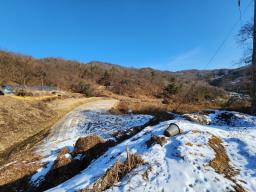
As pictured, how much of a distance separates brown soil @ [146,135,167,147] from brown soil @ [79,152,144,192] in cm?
106

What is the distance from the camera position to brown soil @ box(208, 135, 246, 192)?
6.04m

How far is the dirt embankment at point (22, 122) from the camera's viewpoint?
15.1 meters

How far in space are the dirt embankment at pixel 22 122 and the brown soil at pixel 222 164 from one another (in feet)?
35.3

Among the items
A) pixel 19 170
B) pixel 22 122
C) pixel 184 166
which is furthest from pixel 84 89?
pixel 184 166

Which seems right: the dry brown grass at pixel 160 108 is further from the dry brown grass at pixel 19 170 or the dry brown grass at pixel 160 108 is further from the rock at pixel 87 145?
the dry brown grass at pixel 19 170

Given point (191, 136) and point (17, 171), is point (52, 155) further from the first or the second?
point (191, 136)

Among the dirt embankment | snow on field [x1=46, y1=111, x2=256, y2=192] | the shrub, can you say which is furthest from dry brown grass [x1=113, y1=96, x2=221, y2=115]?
the shrub

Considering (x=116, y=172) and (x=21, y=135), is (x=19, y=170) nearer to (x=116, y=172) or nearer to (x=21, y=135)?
(x=116, y=172)

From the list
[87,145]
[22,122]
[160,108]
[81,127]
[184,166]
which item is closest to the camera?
[184,166]

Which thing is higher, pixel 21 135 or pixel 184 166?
pixel 184 166

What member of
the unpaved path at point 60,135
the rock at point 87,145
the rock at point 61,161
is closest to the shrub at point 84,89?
the unpaved path at point 60,135

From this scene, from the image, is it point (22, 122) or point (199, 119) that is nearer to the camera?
point (199, 119)

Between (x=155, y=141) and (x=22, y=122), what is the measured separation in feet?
45.3

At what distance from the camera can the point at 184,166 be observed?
21.6 ft
